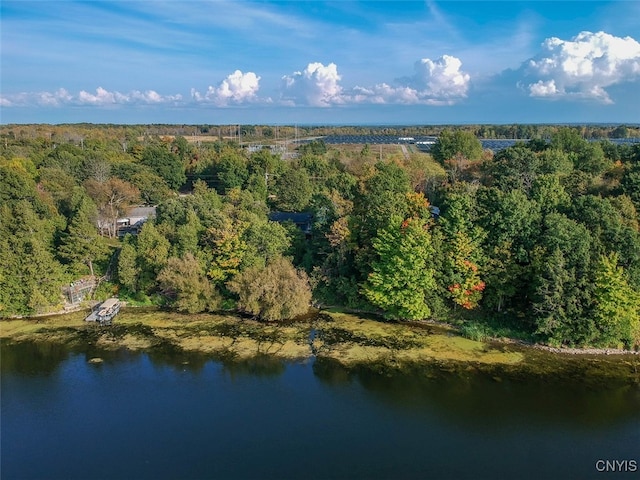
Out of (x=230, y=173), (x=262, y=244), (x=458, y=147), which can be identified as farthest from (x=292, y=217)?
(x=458, y=147)

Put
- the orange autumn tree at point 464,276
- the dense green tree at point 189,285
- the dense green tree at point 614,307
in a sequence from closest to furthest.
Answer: the dense green tree at point 614,307, the orange autumn tree at point 464,276, the dense green tree at point 189,285

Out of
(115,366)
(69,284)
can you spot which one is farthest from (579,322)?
(69,284)

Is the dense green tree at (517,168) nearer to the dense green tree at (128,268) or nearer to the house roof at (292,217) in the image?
the house roof at (292,217)

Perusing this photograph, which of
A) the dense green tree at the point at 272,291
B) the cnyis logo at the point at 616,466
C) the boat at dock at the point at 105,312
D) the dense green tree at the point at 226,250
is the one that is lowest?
the cnyis logo at the point at 616,466

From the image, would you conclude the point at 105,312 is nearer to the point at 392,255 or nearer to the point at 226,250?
the point at 226,250

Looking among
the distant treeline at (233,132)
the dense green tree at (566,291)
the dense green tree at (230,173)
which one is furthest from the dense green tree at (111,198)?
the distant treeline at (233,132)

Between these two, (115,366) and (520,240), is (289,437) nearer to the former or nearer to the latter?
(115,366)
